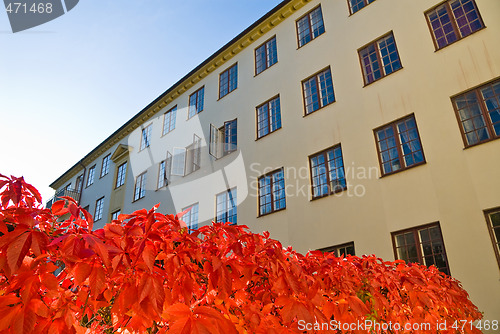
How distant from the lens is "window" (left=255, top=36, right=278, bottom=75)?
14602 millimetres

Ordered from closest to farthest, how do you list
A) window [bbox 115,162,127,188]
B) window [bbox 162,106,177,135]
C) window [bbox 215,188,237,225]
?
1. window [bbox 215,188,237,225]
2. window [bbox 162,106,177,135]
3. window [bbox 115,162,127,188]

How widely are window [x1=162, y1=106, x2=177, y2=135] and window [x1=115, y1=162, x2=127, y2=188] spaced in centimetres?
495

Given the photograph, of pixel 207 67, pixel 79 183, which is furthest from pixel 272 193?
pixel 79 183

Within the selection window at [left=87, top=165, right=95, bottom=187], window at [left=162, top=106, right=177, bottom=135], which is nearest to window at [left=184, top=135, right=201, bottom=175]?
window at [left=162, top=106, right=177, bottom=135]

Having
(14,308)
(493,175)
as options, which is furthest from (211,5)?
(14,308)

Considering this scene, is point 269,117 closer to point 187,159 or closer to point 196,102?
point 187,159

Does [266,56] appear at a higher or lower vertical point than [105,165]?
higher

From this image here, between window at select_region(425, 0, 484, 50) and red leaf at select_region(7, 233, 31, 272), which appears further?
window at select_region(425, 0, 484, 50)

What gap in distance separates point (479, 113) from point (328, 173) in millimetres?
4476

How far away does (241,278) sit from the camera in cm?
204

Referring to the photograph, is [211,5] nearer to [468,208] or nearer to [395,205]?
[395,205]

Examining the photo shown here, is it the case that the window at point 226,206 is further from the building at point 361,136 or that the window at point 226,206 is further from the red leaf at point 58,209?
the red leaf at point 58,209

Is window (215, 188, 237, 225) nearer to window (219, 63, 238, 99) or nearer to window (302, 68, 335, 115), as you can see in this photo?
window (302, 68, 335, 115)

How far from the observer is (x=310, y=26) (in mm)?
13367
